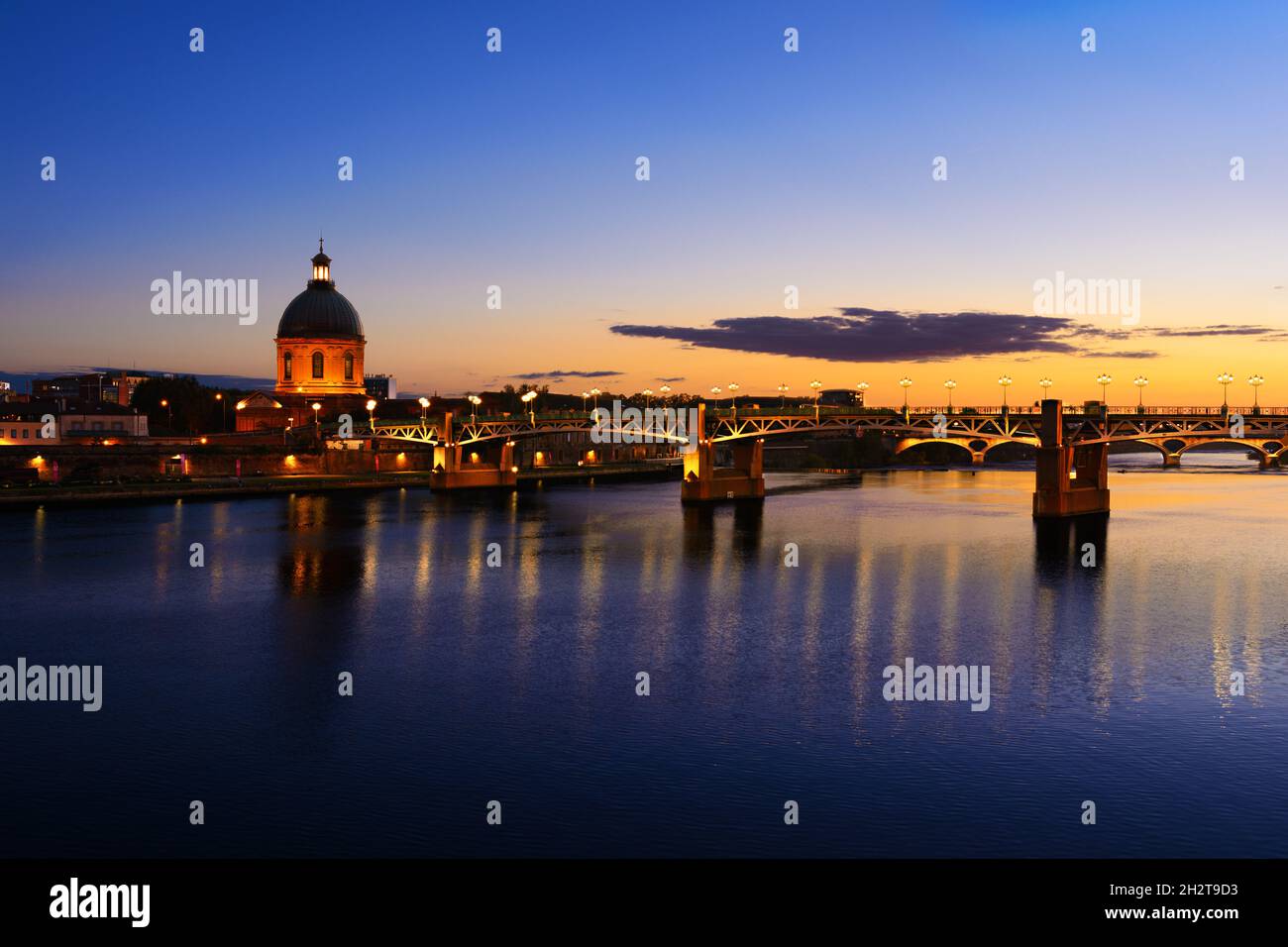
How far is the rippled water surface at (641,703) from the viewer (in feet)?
58.7

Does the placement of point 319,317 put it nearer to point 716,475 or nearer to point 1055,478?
point 716,475

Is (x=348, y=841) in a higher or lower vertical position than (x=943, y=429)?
lower

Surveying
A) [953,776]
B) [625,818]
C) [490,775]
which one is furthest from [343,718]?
[953,776]

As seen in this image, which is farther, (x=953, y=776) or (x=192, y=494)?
(x=192, y=494)

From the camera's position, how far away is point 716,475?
10275 cm

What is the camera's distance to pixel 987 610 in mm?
39500

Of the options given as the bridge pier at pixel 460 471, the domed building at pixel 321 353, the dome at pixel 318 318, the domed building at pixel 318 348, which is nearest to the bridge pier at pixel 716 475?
the bridge pier at pixel 460 471

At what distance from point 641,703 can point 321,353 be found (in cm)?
13923

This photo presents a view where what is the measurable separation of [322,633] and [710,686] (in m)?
13.9

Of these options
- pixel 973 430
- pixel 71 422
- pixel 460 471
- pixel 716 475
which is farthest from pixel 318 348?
pixel 973 430

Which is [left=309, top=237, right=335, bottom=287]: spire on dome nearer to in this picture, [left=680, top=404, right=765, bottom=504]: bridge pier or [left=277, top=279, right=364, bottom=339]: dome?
[left=277, top=279, right=364, bottom=339]: dome

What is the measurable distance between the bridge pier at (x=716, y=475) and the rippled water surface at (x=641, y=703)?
33910 mm
